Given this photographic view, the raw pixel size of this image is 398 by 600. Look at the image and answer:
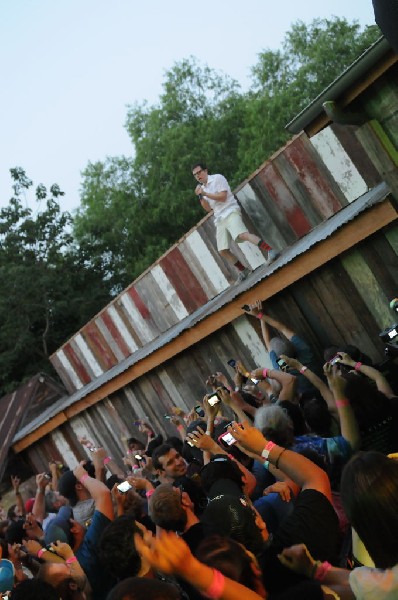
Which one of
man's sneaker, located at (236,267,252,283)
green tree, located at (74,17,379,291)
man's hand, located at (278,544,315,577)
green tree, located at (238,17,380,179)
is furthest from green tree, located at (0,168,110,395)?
man's hand, located at (278,544,315,577)

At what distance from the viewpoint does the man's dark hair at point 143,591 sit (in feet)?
7.86

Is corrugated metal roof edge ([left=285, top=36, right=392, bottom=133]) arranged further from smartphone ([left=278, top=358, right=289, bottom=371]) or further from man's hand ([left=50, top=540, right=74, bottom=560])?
man's hand ([left=50, top=540, right=74, bottom=560])

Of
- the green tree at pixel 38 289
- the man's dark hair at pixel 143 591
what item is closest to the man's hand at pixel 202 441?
the man's dark hair at pixel 143 591

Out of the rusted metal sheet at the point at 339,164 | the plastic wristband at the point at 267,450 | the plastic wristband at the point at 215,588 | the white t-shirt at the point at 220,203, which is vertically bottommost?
the plastic wristband at the point at 215,588

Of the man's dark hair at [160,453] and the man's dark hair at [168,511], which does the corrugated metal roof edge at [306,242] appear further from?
the man's dark hair at [168,511]

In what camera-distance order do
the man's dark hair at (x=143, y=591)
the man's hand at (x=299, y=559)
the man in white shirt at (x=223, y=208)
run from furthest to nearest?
the man in white shirt at (x=223, y=208) → the man's hand at (x=299, y=559) → the man's dark hair at (x=143, y=591)

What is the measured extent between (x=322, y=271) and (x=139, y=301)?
5.09 m

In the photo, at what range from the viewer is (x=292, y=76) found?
4756cm

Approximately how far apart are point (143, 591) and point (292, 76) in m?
48.8

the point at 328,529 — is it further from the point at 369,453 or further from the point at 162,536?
the point at 162,536

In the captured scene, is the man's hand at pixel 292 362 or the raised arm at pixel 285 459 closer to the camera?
the raised arm at pixel 285 459

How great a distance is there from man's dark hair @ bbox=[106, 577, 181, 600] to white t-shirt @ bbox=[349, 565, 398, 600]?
66cm

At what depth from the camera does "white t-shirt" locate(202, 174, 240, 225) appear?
8039 millimetres

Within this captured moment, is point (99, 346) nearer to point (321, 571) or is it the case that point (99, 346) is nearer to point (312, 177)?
point (312, 177)
